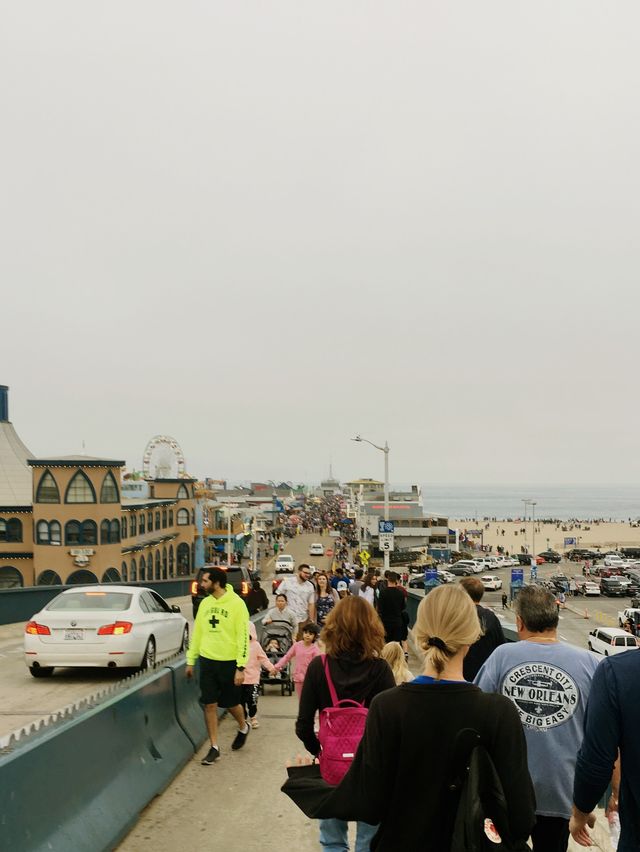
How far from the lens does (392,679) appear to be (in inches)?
180

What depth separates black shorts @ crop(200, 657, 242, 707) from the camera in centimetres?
777

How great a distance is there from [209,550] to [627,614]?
53300mm

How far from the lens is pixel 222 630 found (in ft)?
25.5

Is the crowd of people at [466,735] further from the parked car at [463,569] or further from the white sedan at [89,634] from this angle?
the parked car at [463,569]

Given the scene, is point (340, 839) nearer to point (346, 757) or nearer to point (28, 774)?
point (346, 757)

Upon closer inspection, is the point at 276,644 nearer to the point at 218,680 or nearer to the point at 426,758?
the point at 218,680

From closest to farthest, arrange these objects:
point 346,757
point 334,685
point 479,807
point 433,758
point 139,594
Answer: point 479,807, point 433,758, point 346,757, point 334,685, point 139,594

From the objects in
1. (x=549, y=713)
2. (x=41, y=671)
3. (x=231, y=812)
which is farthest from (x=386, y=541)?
(x=549, y=713)

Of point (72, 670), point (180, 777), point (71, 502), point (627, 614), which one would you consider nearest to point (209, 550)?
point (71, 502)

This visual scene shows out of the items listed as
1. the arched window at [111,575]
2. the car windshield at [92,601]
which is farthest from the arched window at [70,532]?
the car windshield at [92,601]

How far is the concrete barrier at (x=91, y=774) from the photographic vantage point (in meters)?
4.32

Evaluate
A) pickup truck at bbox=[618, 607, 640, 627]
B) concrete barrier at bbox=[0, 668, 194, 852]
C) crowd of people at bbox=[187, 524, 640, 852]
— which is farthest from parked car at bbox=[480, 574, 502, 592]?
crowd of people at bbox=[187, 524, 640, 852]

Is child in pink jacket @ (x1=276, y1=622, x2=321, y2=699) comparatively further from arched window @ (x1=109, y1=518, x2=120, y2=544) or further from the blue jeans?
arched window @ (x1=109, y1=518, x2=120, y2=544)

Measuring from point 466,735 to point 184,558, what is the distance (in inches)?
2771
